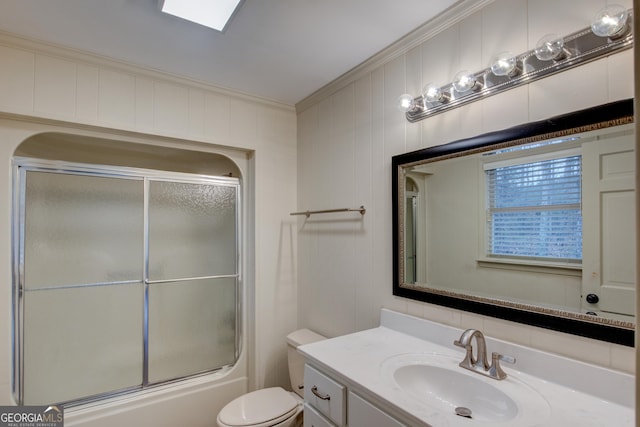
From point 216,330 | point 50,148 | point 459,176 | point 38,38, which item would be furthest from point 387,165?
point 50,148

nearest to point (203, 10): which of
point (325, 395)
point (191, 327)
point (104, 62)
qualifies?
point (104, 62)

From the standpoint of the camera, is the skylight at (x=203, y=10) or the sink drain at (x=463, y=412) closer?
the sink drain at (x=463, y=412)

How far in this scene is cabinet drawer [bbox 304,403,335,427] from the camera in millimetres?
1333

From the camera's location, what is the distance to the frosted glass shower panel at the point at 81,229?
188 cm

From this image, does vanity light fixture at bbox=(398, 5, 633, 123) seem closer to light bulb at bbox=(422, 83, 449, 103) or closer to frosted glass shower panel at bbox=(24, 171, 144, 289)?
light bulb at bbox=(422, 83, 449, 103)

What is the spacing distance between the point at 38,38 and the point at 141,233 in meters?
1.17

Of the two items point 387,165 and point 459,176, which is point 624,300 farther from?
point 387,165

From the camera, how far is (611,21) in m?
0.97

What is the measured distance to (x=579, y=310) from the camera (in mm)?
1081

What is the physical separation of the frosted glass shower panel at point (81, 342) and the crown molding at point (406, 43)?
6.07ft

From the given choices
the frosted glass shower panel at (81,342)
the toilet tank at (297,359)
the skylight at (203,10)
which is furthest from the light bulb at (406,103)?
the frosted glass shower panel at (81,342)

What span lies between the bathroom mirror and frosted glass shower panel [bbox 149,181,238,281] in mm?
1419

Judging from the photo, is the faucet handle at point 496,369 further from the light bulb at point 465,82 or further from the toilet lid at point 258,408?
the toilet lid at point 258,408

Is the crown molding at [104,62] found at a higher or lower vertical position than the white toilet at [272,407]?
higher
